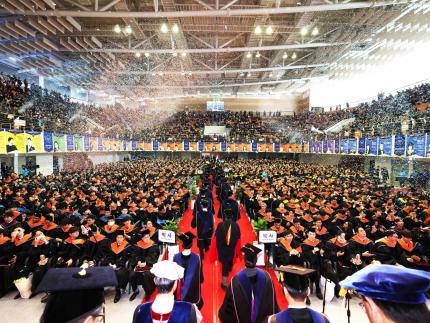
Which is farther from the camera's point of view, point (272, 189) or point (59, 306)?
point (272, 189)

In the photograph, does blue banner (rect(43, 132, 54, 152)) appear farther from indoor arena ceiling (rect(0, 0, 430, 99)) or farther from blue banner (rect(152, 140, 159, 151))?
blue banner (rect(152, 140, 159, 151))

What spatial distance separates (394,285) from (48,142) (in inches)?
745

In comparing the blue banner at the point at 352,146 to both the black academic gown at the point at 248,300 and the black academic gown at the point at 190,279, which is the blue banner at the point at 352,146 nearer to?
the black academic gown at the point at 190,279

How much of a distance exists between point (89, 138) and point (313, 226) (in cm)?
1904

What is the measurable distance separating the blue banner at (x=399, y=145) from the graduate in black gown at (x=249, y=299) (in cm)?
1445

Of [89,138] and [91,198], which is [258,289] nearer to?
[91,198]

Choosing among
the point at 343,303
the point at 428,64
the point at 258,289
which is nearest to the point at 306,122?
the point at 428,64

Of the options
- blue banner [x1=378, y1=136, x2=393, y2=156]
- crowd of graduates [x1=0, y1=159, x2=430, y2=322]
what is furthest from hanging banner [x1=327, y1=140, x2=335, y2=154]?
crowd of graduates [x1=0, y1=159, x2=430, y2=322]

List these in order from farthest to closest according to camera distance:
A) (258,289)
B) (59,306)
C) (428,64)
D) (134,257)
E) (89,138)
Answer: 1. (89,138)
2. (428,64)
3. (134,257)
4. (258,289)
5. (59,306)

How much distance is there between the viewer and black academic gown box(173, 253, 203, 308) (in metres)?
4.32

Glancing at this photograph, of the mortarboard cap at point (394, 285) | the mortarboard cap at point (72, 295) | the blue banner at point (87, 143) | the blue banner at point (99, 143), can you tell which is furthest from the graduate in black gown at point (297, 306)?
the blue banner at point (99, 143)

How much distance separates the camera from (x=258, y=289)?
131 inches

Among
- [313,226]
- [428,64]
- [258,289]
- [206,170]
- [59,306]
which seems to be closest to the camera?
[59,306]

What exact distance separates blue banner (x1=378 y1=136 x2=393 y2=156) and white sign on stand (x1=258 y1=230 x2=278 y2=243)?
40.3 feet
